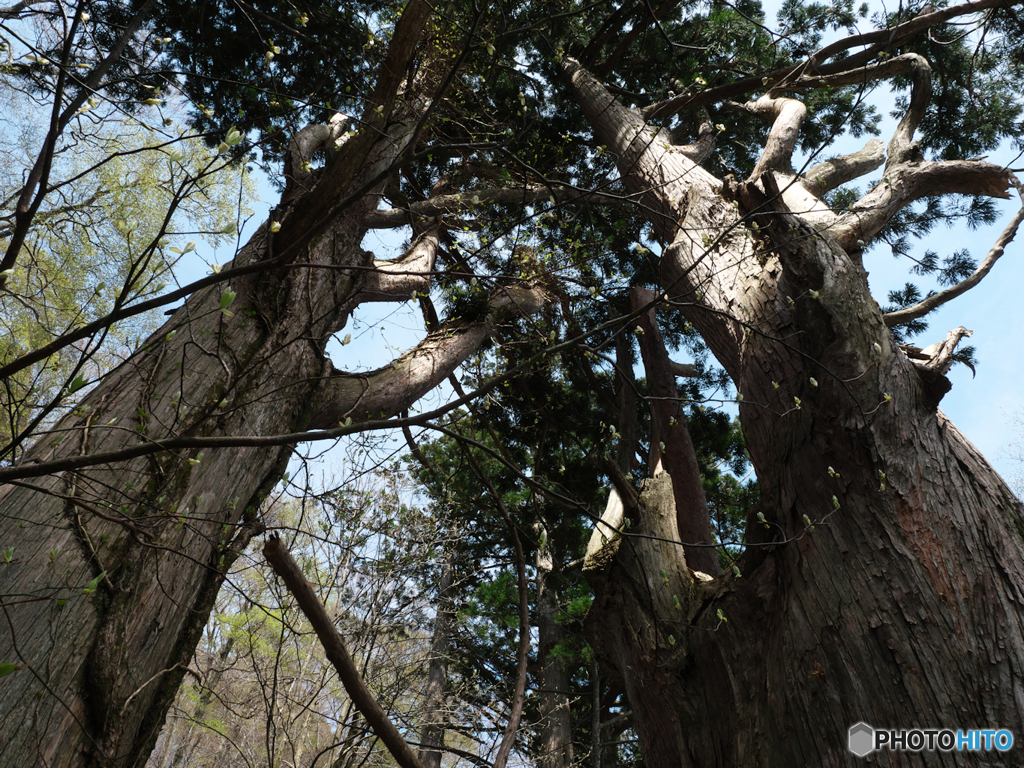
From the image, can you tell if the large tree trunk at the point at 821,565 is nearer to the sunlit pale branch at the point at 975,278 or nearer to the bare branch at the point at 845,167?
the sunlit pale branch at the point at 975,278

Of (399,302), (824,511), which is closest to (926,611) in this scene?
(824,511)

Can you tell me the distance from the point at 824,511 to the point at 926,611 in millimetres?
479

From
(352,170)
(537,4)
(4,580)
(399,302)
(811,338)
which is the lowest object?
(4,580)

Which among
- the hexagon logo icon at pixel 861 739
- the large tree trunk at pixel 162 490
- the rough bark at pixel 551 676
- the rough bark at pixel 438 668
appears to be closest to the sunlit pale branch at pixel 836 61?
the large tree trunk at pixel 162 490

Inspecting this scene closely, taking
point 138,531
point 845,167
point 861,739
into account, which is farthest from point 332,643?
point 845,167

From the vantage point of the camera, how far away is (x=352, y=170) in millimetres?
3266

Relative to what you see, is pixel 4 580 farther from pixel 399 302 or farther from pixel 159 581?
pixel 399 302

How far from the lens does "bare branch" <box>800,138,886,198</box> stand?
169 inches

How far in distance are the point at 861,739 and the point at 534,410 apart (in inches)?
97.8

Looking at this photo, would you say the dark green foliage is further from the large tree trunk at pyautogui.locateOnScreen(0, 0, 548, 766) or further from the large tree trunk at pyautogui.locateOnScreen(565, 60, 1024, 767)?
the large tree trunk at pyautogui.locateOnScreen(565, 60, 1024, 767)

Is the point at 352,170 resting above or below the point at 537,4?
below

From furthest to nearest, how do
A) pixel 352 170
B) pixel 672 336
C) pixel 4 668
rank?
pixel 672 336 < pixel 352 170 < pixel 4 668

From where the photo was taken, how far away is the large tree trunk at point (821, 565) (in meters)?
1.90

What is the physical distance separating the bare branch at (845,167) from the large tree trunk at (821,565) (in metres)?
1.13
